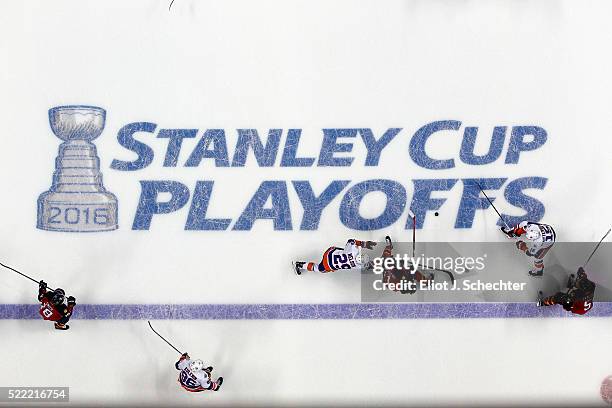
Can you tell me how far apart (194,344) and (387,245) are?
1.57 meters

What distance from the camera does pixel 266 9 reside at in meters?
2.99

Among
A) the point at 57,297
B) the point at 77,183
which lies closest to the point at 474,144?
the point at 77,183

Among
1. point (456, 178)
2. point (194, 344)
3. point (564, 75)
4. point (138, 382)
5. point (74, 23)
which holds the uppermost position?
point (74, 23)

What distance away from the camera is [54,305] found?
2.88 metres

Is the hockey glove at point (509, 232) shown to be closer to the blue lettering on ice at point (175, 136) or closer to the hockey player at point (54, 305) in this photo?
the blue lettering on ice at point (175, 136)

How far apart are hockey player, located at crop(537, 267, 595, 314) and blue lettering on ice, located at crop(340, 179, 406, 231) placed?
1263mm

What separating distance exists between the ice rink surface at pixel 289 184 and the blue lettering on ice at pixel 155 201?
5 centimetres

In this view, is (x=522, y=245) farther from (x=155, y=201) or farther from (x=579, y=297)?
(x=155, y=201)

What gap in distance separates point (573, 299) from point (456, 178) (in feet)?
3.76

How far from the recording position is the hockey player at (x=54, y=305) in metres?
2.88

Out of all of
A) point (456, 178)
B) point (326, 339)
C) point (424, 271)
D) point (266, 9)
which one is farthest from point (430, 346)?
point (266, 9)

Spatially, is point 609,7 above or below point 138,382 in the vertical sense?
above

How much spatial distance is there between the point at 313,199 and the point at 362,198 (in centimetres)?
36

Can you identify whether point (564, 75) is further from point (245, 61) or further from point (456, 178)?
Result: point (245, 61)
